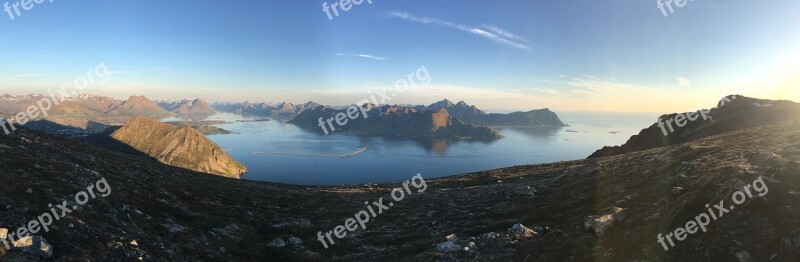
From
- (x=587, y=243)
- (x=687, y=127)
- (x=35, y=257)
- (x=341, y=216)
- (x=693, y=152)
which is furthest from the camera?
(x=687, y=127)

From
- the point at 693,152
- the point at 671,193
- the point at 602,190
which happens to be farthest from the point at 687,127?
the point at 671,193

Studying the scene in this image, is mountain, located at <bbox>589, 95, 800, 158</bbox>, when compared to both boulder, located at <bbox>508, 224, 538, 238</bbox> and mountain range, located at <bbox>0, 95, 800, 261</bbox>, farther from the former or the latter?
boulder, located at <bbox>508, 224, 538, 238</bbox>

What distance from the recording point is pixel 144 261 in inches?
888

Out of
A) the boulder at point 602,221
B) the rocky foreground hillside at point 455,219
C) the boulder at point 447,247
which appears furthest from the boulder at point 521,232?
the boulder at point 447,247

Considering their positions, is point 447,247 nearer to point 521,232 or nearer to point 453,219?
point 521,232

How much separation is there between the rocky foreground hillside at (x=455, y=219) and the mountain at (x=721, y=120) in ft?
233

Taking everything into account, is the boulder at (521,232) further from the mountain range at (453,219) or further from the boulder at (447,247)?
the boulder at (447,247)

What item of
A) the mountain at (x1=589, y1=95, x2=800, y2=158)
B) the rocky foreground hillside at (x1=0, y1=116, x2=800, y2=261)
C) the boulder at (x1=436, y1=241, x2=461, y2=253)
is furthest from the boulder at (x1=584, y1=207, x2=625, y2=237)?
the mountain at (x1=589, y1=95, x2=800, y2=158)

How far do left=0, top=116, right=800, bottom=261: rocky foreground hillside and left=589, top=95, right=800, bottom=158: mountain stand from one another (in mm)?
71037

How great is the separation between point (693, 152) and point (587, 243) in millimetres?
35501

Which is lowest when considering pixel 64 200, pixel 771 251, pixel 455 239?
pixel 455 239

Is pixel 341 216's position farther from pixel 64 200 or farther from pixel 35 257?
pixel 35 257

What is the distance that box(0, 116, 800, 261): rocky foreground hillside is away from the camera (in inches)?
896

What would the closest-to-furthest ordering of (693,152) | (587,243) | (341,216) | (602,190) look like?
(587,243) < (602,190) < (693,152) < (341,216)
